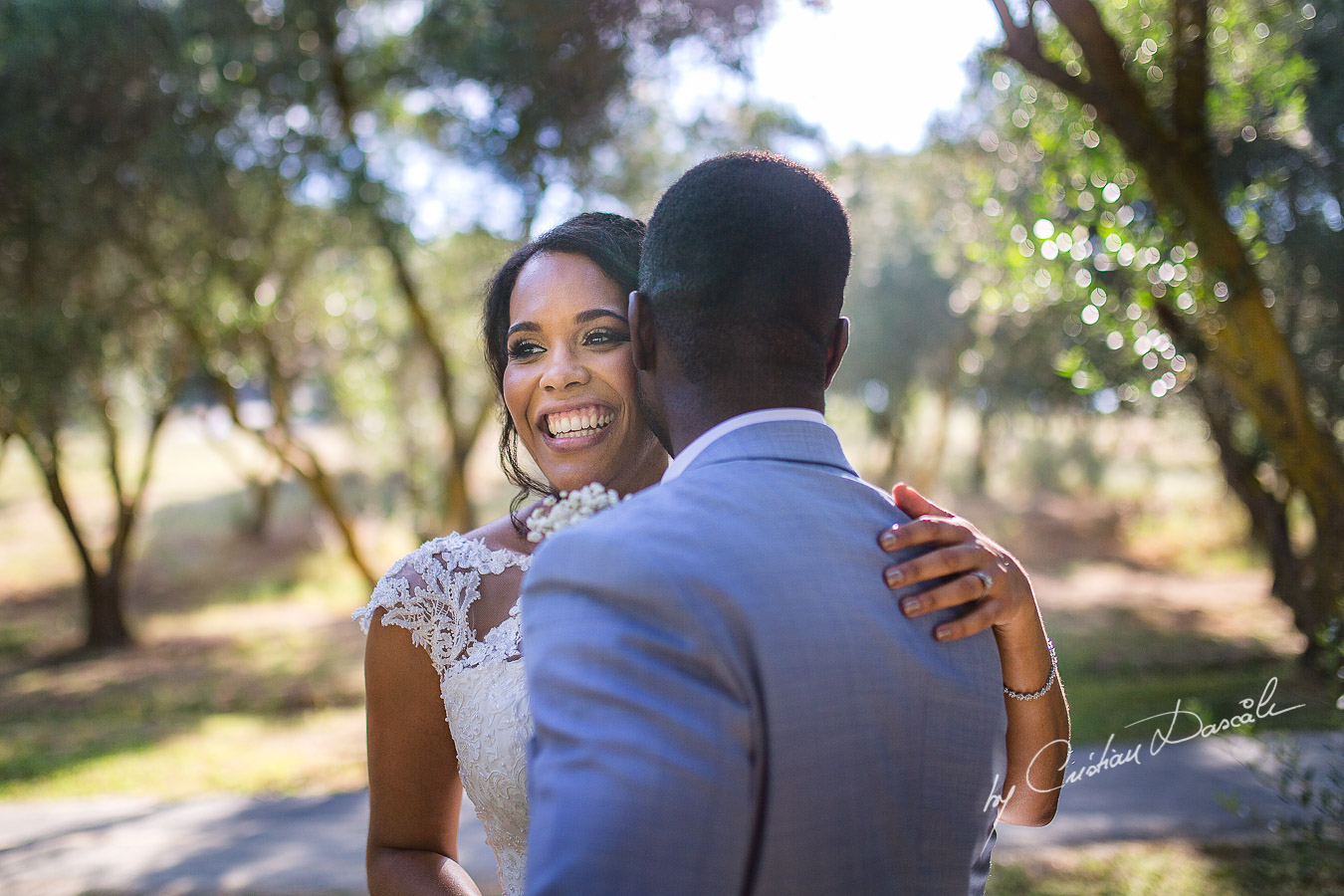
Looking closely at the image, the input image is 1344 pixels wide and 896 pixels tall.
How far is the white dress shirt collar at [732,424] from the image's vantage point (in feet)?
4.53

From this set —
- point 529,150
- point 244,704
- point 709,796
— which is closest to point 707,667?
point 709,796

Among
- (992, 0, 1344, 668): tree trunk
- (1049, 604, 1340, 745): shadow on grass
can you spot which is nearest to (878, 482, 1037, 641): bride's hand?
(992, 0, 1344, 668): tree trunk

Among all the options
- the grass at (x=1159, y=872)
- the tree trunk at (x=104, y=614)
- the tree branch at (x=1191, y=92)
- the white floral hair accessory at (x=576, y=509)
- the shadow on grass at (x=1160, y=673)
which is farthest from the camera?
the tree trunk at (x=104, y=614)

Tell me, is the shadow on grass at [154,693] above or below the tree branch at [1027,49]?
below

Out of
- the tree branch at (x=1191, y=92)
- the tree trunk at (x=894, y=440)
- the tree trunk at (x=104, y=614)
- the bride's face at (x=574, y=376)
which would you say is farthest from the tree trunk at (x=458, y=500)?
the tree trunk at (x=894, y=440)

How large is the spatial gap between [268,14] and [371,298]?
21.3 ft

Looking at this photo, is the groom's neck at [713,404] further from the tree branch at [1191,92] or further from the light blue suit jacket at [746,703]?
the tree branch at [1191,92]

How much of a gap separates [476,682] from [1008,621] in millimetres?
1227

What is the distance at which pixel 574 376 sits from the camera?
218cm

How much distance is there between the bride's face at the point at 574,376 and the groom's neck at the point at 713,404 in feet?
2.53

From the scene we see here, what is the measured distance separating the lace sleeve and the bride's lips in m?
0.38

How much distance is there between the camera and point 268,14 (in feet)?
34.0

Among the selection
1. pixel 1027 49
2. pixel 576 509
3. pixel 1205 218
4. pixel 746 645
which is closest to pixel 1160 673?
pixel 1205 218

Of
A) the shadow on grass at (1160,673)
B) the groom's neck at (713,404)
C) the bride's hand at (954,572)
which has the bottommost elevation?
the shadow on grass at (1160,673)
